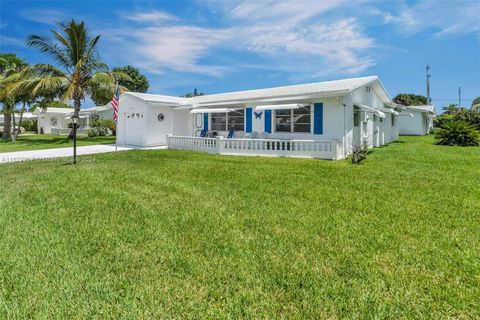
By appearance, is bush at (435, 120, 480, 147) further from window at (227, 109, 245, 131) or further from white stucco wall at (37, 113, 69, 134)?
white stucco wall at (37, 113, 69, 134)

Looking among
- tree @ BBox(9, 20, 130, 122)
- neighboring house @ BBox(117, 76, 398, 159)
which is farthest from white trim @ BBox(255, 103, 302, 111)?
tree @ BBox(9, 20, 130, 122)

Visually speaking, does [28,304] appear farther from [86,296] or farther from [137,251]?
[137,251]

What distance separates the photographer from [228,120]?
63.0ft

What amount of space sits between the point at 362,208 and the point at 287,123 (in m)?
10.8

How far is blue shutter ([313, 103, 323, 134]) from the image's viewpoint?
1484 centimetres

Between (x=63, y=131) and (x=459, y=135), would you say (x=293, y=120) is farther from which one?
(x=63, y=131)

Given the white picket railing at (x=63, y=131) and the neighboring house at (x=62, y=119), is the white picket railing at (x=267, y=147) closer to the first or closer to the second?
the neighboring house at (x=62, y=119)

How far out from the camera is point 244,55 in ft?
73.5

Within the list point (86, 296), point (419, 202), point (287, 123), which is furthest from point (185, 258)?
point (287, 123)

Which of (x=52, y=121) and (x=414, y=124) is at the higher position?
(x=52, y=121)

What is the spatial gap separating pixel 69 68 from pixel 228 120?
599 inches

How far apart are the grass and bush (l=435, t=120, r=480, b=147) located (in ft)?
49.1

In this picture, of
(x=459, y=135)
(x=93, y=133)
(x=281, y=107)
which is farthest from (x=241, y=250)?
(x=93, y=133)

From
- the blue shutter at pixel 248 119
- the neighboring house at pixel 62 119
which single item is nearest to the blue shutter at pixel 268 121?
the blue shutter at pixel 248 119
